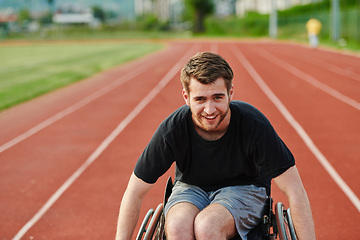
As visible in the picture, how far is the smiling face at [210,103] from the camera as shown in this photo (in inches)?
81.1

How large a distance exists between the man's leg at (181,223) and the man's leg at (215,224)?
0.03 metres

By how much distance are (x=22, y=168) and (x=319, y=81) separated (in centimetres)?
921

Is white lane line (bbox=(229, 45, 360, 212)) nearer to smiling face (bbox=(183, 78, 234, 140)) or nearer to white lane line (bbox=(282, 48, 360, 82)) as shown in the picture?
smiling face (bbox=(183, 78, 234, 140))

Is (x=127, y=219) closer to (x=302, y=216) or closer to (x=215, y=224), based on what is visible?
(x=215, y=224)

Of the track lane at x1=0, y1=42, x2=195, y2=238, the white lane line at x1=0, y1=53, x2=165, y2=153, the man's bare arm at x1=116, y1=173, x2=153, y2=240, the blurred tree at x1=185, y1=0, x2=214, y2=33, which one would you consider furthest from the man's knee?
the blurred tree at x1=185, y1=0, x2=214, y2=33

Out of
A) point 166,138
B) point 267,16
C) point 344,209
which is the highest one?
point 267,16

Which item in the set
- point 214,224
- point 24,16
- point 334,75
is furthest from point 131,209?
point 24,16

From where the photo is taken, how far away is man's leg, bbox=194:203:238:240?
1946 millimetres

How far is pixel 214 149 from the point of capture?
217 centimetres

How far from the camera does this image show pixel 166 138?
2.16 metres

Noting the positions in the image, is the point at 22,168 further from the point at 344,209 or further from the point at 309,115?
the point at 309,115

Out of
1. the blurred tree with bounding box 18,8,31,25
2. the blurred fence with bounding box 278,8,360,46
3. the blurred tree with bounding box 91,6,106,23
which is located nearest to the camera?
the blurred fence with bounding box 278,8,360,46

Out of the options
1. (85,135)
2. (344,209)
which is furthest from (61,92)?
(344,209)

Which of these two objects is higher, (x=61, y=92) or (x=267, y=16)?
(x=267, y=16)
